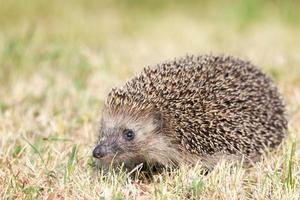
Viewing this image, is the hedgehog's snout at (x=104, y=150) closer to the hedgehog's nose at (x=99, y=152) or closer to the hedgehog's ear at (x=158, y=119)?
the hedgehog's nose at (x=99, y=152)

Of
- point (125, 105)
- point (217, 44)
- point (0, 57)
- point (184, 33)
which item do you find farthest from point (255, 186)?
point (184, 33)

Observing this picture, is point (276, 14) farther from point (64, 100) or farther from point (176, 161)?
point (176, 161)

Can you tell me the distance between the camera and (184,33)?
32.9 ft

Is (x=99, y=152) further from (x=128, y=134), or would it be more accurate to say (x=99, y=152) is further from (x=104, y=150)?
(x=128, y=134)

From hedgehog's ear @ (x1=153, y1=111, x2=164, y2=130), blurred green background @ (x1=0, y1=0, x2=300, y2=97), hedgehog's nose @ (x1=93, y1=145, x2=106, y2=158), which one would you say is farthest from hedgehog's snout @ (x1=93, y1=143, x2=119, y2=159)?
blurred green background @ (x1=0, y1=0, x2=300, y2=97)

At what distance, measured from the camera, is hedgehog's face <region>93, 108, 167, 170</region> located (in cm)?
487

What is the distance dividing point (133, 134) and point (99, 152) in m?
0.42

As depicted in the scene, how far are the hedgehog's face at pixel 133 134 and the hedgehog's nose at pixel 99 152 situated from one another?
16 centimetres

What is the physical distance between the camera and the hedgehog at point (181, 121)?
4.92 metres

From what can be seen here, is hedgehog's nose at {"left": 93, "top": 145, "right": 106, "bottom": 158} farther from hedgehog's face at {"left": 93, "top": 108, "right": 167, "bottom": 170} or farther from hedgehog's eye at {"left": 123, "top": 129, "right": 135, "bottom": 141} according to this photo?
hedgehog's eye at {"left": 123, "top": 129, "right": 135, "bottom": 141}

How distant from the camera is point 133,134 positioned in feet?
16.2

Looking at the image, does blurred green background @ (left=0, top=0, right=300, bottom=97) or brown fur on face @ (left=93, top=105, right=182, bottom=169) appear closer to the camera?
brown fur on face @ (left=93, top=105, right=182, bottom=169)

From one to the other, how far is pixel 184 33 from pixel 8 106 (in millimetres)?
4249

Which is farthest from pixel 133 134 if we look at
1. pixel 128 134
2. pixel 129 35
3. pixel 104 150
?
pixel 129 35
